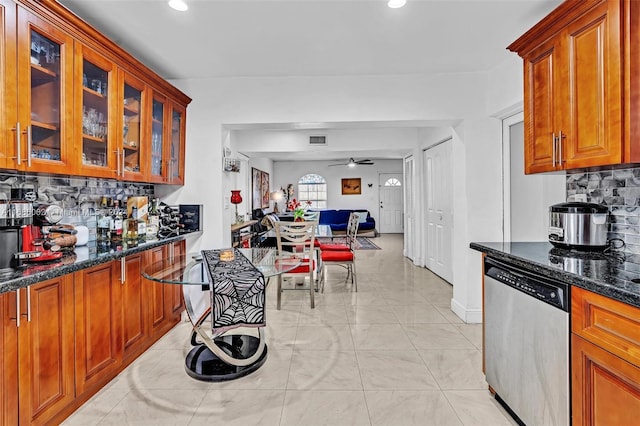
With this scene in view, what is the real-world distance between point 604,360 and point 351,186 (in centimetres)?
1034

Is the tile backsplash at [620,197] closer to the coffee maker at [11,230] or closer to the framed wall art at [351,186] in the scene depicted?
the coffee maker at [11,230]

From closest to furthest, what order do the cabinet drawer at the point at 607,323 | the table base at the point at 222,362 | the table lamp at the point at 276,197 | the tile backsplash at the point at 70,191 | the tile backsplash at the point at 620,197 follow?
the cabinet drawer at the point at 607,323 < the tile backsplash at the point at 620,197 < the tile backsplash at the point at 70,191 < the table base at the point at 222,362 < the table lamp at the point at 276,197

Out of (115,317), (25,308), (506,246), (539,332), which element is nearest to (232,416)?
(115,317)

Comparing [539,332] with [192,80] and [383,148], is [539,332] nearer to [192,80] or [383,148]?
[192,80]

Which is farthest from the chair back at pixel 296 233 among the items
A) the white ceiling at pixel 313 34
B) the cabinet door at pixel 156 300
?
the white ceiling at pixel 313 34

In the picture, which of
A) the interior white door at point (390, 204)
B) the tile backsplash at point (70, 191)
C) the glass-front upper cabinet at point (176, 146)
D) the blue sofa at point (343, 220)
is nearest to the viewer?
the tile backsplash at point (70, 191)

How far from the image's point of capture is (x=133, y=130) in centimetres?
277

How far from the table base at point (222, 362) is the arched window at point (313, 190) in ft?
28.9

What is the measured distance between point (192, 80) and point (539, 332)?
3587 mm

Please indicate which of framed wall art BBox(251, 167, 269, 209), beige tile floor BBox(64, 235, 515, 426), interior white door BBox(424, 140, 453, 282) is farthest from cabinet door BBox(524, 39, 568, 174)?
framed wall art BBox(251, 167, 269, 209)

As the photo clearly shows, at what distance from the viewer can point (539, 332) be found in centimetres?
157

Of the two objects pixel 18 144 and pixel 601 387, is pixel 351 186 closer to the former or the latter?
pixel 18 144

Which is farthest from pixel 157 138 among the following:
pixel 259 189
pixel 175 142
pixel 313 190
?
pixel 313 190

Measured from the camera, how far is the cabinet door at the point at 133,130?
258cm
